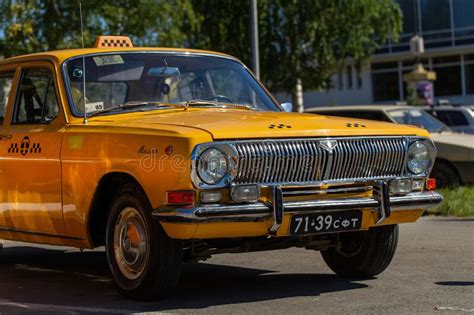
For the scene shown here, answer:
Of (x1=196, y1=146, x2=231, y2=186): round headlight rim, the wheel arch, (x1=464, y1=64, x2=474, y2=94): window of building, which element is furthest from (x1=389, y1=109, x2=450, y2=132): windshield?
(x1=464, y1=64, x2=474, y2=94): window of building

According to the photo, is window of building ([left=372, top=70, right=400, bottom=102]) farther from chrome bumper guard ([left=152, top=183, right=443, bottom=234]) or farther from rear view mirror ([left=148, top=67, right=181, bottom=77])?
chrome bumper guard ([left=152, top=183, right=443, bottom=234])

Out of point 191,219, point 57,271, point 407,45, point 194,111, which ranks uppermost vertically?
point 407,45

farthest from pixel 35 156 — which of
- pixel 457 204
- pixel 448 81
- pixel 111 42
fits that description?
pixel 448 81

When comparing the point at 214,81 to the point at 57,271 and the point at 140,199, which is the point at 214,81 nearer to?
the point at 140,199

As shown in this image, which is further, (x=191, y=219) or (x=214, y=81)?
(x=214, y=81)

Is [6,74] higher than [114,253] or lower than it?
higher

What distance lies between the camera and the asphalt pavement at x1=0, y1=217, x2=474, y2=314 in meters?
6.07

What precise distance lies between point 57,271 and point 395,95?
4407cm

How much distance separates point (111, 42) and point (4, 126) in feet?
4.33

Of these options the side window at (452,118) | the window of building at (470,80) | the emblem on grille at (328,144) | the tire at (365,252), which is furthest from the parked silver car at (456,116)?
the window of building at (470,80)

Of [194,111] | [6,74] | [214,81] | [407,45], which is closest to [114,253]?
[194,111]

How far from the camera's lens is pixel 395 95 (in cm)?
5072

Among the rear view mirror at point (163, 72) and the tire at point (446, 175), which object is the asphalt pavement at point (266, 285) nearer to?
the rear view mirror at point (163, 72)

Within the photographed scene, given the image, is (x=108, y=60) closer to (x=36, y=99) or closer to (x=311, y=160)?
(x=36, y=99)
